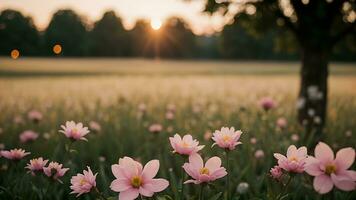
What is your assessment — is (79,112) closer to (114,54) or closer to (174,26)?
(114,54)

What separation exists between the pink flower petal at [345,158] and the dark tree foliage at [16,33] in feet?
112

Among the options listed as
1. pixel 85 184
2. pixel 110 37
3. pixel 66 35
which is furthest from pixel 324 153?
pixel 110 37

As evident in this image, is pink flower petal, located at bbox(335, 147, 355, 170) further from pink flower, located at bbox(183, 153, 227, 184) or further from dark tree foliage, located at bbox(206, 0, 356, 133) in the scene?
dark tree foliage, located at bbox(206, 0, 356, 133)

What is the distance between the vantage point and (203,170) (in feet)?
4.40

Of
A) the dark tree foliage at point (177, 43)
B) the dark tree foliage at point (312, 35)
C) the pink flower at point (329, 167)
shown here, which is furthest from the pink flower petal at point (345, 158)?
the dark tree foliage at point (177, 43)

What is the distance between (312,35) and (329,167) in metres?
4.22

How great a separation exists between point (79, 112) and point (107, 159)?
253 cm

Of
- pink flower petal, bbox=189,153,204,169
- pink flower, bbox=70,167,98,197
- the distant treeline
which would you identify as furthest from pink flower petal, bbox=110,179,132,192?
the distant treeline

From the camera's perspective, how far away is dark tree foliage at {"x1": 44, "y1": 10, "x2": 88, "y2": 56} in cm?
4666

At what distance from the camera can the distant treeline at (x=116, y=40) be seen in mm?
38562

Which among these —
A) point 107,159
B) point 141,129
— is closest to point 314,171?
point 107,159

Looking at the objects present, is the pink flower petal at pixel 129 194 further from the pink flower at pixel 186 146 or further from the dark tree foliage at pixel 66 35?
the dark tree foliage at pixel 66 35

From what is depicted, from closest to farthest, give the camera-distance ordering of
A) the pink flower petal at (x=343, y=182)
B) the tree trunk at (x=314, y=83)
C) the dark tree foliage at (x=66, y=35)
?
the pink flower petal at (x=343, y=182) < the tree trunk at (x=314, y=83) < the dark tree foliage at (x=66, y=35)

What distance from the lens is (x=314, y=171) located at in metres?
1.19
